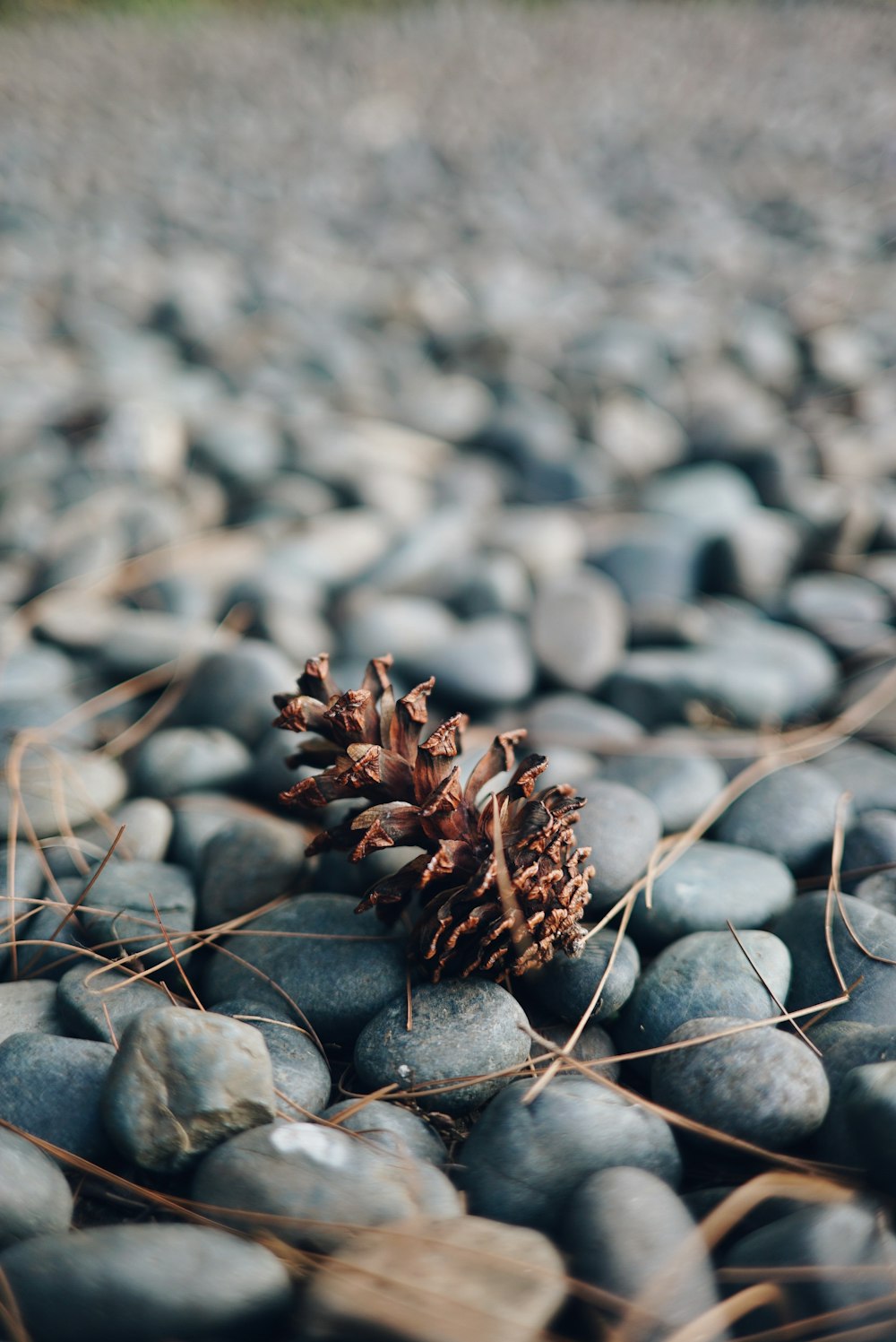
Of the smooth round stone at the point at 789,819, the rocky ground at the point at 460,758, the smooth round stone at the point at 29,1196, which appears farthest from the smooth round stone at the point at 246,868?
the smooth round stone at the point at 789,819

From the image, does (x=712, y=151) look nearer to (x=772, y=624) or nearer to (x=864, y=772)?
(x=772, y=624)

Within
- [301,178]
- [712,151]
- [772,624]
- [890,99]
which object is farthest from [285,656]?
[890,99]

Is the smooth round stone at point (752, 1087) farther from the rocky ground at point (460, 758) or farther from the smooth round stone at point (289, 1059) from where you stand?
the smooth round stone at point (289, 1059)

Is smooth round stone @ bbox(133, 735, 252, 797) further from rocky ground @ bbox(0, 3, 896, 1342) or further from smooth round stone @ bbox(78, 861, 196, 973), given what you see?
smooth round stone @ bbox(78, 861, 196, 973)

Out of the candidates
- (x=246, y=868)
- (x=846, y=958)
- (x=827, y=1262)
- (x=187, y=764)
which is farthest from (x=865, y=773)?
(x=187, y=764)

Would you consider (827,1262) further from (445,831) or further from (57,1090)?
(57,1090)
